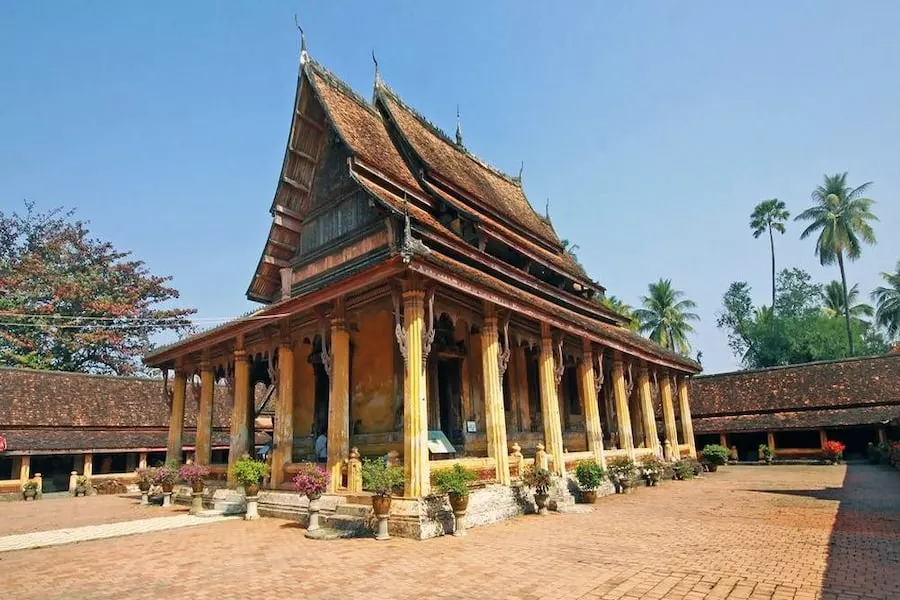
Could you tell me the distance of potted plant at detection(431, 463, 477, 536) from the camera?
31.4 feet

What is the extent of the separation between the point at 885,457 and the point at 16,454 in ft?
119

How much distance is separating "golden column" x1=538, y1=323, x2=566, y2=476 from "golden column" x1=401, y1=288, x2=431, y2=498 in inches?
184

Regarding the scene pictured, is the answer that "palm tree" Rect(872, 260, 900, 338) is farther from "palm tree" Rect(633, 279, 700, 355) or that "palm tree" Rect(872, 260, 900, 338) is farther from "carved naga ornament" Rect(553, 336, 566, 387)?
"carved naga ornament" Rect(553, 336, 566, 387)

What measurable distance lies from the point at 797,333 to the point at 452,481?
146 ft

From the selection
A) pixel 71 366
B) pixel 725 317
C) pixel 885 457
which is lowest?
pixel 885 457

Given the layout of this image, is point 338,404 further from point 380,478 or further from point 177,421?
point 177,421

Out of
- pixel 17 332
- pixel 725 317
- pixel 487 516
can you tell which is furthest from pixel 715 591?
pixel 725 317

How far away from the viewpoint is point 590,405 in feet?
53.9

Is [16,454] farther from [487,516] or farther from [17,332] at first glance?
[487,516]

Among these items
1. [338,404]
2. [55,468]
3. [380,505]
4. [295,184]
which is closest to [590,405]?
[338,404]

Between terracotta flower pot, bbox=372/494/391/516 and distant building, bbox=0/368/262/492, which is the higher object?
distant building, bbox=0/368/262/492

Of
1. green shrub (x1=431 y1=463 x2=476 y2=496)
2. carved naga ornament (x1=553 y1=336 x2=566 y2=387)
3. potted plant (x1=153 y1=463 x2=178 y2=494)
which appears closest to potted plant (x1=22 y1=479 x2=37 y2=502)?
potted plant (x1=153 y1=463 x2=178 y2=494)

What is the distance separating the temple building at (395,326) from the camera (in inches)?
452

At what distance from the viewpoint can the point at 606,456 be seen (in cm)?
1691
